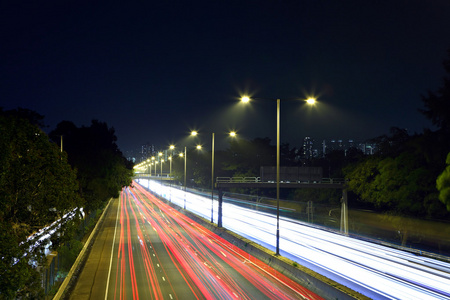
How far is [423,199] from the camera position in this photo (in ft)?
152

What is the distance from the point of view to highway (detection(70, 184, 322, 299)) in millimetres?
18812

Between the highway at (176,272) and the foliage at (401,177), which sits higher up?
the foliage at (401,177)

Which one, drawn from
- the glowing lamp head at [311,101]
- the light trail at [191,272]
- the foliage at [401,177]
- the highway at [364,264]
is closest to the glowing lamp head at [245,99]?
the glowing lamp head at [311,101]

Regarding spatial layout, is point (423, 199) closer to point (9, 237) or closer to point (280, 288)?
point (280, 288)

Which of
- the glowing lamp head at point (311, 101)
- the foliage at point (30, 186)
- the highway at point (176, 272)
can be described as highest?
the glowing lamp head at point (311, 101)

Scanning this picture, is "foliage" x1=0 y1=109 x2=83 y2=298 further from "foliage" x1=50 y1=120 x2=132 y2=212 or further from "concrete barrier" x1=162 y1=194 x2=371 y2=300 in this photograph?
"foliage" x1=50 y1=120 x2=132 y2=212

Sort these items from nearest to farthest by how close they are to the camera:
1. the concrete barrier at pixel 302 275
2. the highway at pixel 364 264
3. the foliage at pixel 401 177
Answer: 1. the concrete barrier at pixel 302 275
2. the highway at pixel 364 264
3. the foliage at pixel 401 177

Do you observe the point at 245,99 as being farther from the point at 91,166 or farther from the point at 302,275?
the point at 91,166

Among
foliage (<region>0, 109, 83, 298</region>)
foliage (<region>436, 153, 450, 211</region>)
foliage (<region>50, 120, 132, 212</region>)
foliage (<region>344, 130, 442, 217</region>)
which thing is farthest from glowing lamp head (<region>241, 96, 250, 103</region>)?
foliage (<region>344, 130, 442, 217</region>)

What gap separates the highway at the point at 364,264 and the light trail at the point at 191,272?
2385 mm

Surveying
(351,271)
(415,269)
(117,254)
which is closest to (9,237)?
(351,271)

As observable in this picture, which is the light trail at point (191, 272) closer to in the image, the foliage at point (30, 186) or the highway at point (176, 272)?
the highway at point (176, 272)

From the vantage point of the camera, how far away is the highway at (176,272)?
18812 millimetres

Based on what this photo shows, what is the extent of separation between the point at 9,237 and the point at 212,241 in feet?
85.4
